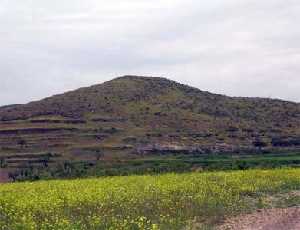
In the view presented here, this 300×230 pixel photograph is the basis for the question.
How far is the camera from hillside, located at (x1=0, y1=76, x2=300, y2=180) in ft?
297

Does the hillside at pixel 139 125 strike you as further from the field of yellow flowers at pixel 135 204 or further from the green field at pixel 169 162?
the field of yellow flowers at pixel 135 204

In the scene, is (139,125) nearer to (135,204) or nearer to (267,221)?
(135,204)

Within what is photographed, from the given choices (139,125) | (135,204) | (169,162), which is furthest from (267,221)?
(139,125)

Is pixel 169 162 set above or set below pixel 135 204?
below

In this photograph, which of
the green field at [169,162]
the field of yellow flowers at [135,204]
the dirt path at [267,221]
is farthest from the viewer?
the green field at [169,162]

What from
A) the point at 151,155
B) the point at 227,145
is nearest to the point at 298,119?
the point at 227,145

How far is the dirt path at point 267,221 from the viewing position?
21.6m

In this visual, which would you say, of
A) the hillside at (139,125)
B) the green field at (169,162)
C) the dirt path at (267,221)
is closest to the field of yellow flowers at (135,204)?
the dirt path at (267,221)

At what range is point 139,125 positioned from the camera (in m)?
103

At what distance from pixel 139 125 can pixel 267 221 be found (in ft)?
263

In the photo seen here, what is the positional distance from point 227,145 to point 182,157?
385 inches

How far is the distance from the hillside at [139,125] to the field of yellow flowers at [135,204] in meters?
50.0

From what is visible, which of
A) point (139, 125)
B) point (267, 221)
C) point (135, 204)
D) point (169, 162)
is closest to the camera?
point (267, 221)

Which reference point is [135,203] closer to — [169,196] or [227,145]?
[169,196]
